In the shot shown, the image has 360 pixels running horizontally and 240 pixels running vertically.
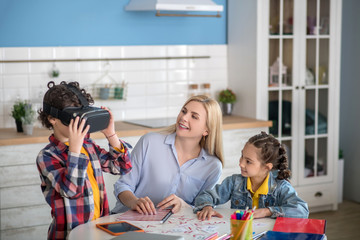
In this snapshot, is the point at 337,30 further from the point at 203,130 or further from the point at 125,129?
the point at 203,130

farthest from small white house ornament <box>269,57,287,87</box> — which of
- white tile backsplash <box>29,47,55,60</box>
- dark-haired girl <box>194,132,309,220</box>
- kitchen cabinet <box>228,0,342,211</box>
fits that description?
dark-haired girl <box>194,132,309,220</box>

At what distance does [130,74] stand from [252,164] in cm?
227

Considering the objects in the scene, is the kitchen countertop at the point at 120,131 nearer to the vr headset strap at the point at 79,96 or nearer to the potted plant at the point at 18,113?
the potted plant at the point at 18,113

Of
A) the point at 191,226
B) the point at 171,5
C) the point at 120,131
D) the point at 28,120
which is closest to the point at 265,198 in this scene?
the point at 191,226

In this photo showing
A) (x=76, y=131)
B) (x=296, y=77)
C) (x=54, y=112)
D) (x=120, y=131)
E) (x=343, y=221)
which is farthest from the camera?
(x=296, y=77)

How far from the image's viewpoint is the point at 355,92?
16.1ft

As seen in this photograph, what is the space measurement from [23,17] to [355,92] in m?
2.95

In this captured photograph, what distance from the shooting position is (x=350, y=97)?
16.3 feet

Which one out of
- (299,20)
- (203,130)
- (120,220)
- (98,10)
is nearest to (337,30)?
(299,20)

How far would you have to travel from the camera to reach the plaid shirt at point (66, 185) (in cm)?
194

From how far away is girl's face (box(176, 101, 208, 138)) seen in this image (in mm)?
2553

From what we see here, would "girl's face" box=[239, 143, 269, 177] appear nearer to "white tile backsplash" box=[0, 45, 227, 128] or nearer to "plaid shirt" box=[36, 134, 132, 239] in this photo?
"plaid shirt" box=[36, 134, 132, 239]

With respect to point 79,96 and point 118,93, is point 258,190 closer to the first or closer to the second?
point 79,96

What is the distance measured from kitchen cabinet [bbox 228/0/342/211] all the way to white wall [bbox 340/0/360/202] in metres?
0.31
